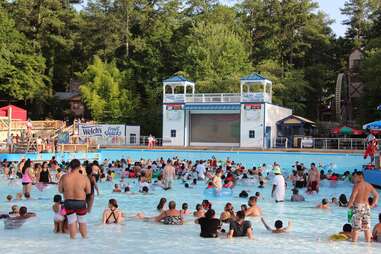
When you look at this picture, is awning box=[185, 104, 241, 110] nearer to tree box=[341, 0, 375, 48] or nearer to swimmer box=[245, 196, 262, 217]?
tree box=[341, 0, 375, 48]

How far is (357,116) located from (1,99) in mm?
34498

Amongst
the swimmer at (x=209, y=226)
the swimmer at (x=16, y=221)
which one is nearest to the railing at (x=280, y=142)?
the swimmer at (x=209, y=226)

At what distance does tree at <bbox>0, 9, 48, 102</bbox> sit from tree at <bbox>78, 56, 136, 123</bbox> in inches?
218

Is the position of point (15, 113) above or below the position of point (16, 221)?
above

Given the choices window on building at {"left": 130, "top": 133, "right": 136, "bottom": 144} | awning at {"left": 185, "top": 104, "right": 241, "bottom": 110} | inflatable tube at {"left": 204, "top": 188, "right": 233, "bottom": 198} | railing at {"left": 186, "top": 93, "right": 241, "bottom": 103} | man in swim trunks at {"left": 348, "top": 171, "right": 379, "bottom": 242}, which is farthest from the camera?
window on building at {"left": 130, "top": 133, "right": 136, "bottom": 144}

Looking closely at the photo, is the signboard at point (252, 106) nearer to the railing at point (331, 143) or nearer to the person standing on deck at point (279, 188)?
the railing at point (331, 143)

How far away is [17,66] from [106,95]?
9.72m

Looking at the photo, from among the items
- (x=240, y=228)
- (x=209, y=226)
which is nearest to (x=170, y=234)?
(x=209, y=226)

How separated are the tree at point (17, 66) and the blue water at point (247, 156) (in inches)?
732

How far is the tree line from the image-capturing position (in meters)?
48.3

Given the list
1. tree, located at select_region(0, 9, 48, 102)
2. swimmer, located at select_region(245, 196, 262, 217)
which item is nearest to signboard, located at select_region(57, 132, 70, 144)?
tree, located at select_region(0, 9, 48, 102)

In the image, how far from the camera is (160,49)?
52250 mm

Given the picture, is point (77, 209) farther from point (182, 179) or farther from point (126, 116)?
point (126, 116)

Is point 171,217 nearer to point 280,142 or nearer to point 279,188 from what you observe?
point 279,188
